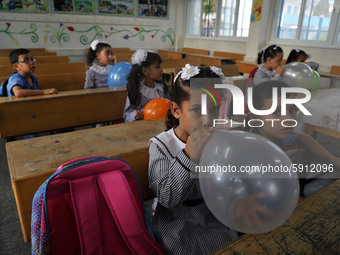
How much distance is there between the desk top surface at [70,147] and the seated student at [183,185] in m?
0.22

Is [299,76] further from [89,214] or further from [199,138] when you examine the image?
[89,214]

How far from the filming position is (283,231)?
0.66 metres

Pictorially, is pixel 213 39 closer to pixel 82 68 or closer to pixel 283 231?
pixel 82 68

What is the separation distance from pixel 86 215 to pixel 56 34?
6.32 metres

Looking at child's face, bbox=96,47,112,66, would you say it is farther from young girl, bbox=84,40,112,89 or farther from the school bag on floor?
the school bag on floor

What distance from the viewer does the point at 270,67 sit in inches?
108

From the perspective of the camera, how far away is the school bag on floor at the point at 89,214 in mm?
693

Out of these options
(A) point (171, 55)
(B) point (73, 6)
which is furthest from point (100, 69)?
(B) point (73, 6)

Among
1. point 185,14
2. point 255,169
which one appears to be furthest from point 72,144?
point 185,14

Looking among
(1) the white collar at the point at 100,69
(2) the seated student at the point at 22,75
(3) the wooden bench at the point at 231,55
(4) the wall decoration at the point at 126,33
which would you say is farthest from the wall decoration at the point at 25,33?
(3) the wooden bench at the point at 231,55

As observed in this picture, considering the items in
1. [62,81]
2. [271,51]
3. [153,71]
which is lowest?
[62,81]

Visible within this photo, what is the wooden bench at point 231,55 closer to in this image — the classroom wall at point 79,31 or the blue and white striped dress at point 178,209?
the classroom wall at point 79,31

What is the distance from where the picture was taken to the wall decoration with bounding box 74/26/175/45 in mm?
6395

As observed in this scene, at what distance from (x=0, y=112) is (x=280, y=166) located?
1854 millimetres
